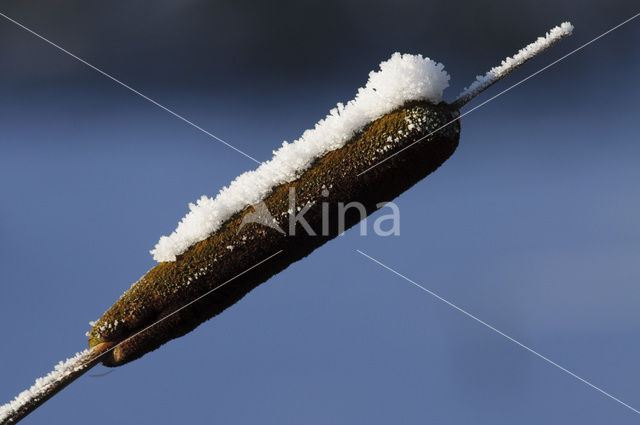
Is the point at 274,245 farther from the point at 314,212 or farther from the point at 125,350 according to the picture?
the point at 125,350

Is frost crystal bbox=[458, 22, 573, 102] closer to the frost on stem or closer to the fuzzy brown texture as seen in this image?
the frost on stem

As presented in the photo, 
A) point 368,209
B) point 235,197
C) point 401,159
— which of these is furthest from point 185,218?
point 401,159

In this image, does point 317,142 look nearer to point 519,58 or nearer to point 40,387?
point 519,58

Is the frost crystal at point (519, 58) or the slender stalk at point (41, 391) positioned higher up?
the frost crystal at point (519, 58)

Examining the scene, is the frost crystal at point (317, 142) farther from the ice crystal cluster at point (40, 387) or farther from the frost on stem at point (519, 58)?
the ice crystal cluster at point (40, 387)

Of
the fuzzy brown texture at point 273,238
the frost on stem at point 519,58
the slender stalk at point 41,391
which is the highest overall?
the frost on stem at point 519,58

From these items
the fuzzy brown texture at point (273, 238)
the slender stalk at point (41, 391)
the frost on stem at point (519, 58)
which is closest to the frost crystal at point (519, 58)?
the frost on stem at point (519, 58)

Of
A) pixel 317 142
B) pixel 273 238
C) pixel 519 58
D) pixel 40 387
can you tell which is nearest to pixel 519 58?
pixel 519 58
